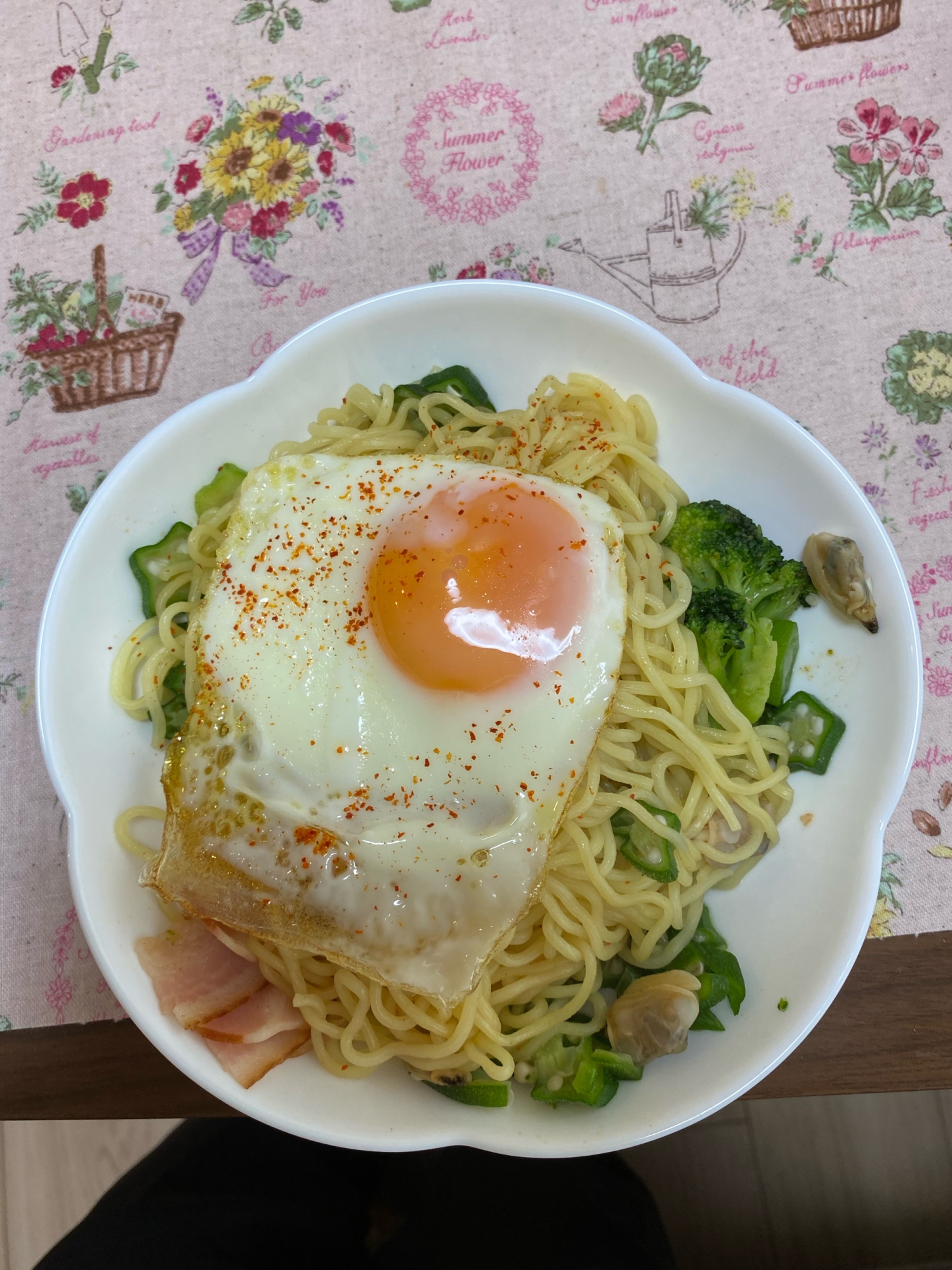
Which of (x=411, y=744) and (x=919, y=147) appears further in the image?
(x=919, y=147)

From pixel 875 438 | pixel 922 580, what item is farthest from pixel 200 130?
pixel 922 580

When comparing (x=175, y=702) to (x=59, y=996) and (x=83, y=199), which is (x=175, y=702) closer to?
(x=59, y=996)

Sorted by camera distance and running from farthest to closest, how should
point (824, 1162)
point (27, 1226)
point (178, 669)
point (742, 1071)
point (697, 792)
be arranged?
point (27, 1226) < point (824, 1162) < point (178, 669) < point (697, 792) < point (742, 1071)

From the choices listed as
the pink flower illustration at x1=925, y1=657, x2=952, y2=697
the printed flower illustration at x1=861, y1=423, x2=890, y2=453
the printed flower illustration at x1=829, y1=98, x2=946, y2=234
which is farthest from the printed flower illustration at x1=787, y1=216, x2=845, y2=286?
the pink flower illustration at x1=925, y1=657, x2=952, y2=697

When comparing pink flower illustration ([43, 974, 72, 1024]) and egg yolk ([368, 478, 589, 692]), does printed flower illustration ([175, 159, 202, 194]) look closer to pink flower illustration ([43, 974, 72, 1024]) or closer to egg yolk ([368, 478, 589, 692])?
egg yolk ([368, 478, 589, 692])

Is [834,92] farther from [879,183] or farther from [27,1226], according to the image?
[27,1226]

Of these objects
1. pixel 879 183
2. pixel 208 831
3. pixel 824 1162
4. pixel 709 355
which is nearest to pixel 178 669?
pixel 208 831

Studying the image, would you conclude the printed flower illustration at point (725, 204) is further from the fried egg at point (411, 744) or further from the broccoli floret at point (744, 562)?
the fried egg at point (411, 744)
